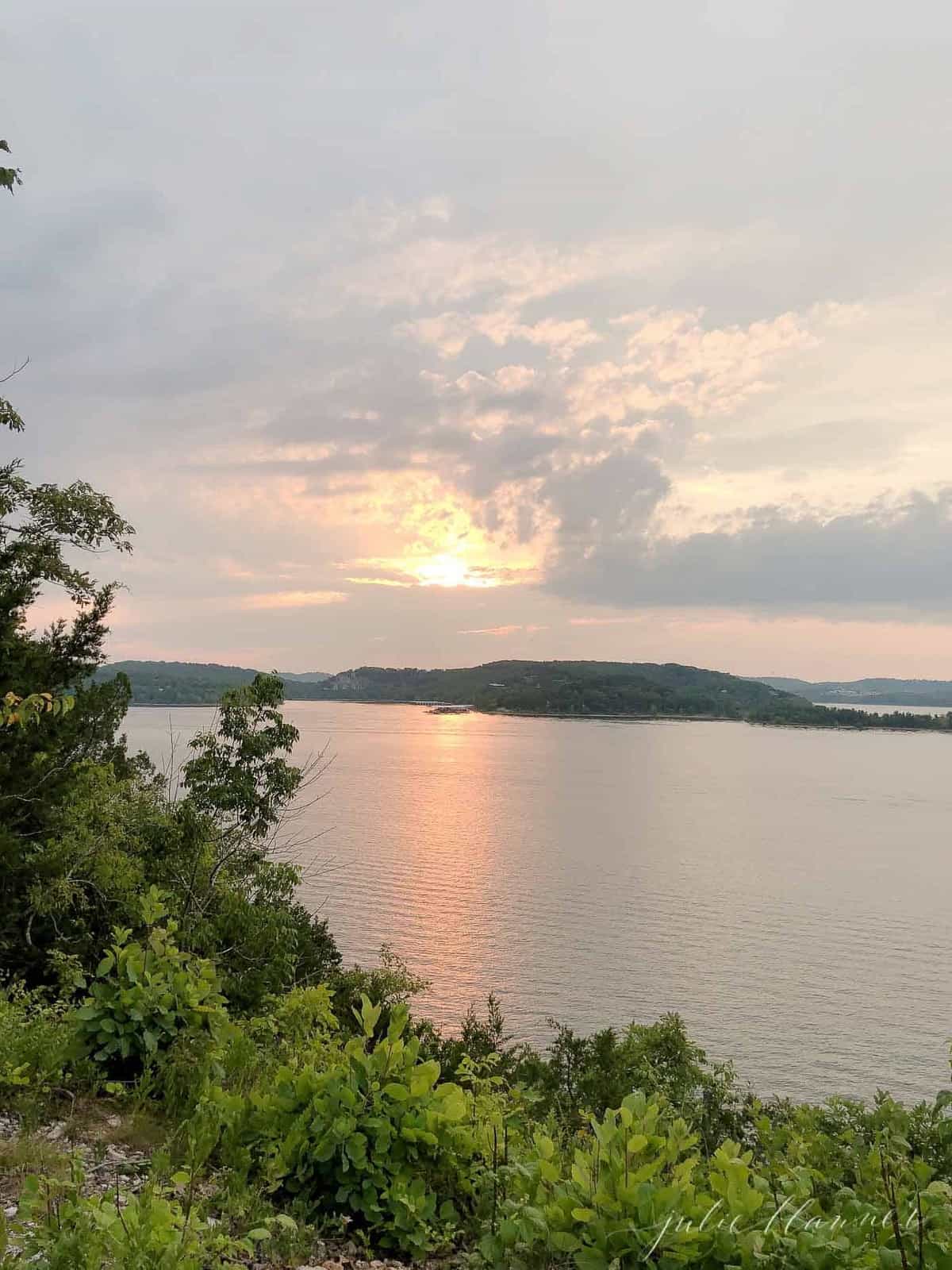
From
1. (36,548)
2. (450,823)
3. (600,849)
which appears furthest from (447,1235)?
(450,823)

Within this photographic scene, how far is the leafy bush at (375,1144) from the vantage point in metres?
4.49

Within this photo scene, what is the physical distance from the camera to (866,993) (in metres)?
33.2

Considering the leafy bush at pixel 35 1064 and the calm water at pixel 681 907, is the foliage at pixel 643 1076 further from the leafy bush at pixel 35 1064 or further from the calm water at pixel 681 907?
the leafy bush at pixel 35 1064

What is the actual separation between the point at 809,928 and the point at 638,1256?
44155mm

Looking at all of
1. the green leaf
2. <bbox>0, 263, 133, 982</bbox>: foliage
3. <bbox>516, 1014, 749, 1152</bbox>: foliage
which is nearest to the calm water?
<bbox>516, 1014, 749, 1152</bbox>: foliage

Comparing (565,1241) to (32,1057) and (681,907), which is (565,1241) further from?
(681,907)

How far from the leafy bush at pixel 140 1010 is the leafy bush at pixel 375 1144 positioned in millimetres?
1525

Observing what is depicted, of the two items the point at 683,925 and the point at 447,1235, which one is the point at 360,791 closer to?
the point at 683,925

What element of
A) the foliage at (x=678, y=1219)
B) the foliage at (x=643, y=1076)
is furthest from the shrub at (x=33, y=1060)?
the foliage at (x=643, y=1076)

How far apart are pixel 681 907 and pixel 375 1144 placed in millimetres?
44955

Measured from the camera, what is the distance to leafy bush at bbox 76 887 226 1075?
20.0 ft

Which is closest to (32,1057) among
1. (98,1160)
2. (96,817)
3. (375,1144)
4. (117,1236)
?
(98,1160)

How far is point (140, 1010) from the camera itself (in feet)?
20.1

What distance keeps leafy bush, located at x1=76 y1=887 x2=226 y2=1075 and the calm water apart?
77.7 feet
